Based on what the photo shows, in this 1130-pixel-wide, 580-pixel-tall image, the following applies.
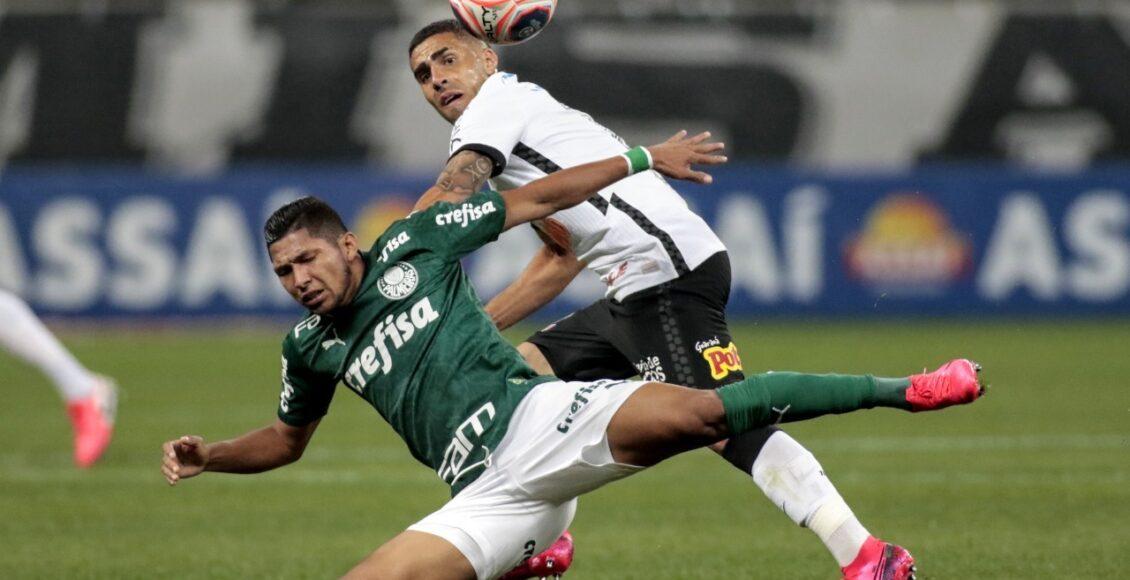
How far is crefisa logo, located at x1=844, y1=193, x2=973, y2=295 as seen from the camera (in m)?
20.0

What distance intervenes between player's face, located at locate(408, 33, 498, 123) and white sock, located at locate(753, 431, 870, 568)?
1945mm

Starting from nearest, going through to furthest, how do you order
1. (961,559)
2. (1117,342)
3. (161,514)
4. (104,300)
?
(961,559) → (161,514) → (1117,342) → (104,300)

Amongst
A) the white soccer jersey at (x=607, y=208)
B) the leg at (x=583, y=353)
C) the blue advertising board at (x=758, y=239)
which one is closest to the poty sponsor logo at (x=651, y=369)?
the leg at (x=583, y=353)

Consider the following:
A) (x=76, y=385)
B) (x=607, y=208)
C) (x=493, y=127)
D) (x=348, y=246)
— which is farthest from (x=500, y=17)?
(x=76, y=385)

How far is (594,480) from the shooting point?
5.62 metres

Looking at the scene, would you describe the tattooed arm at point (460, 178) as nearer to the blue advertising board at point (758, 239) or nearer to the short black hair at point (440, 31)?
the short black hair at point (440, 31)

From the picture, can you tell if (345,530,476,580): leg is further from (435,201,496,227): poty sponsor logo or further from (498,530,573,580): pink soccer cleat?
(435,201,496,227): poty sponsor logo

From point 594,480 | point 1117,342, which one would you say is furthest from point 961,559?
point 1117,342

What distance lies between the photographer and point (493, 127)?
6398 mm

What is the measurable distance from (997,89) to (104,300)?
11861 millimetres

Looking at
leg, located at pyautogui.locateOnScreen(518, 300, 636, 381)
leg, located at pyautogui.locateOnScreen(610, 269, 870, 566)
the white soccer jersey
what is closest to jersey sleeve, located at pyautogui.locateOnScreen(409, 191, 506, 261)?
the white soccer jersey

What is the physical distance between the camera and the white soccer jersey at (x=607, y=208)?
21.9 feet

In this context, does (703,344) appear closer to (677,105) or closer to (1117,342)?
(1117,342)

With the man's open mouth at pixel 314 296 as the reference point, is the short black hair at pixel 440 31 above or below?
above
